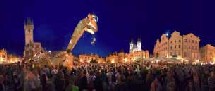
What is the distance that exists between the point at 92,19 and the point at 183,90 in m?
21.4

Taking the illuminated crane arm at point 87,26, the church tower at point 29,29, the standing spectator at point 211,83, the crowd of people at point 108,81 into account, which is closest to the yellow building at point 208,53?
the church tower at point 29,29

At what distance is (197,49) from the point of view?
309 feet

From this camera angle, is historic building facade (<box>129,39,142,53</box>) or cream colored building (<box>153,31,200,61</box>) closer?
cream colored building (<box>153,31,200,61</box>)

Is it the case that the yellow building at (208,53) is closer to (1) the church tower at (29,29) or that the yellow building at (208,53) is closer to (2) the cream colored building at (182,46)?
(2) the cream colored building at (182,46)

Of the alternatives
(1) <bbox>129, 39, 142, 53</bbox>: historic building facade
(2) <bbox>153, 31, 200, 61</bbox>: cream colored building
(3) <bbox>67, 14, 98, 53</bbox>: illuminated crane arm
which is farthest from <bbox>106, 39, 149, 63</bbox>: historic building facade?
(3) <bbox>67, 14, 98, 53</bbox>: illuminated crane arm

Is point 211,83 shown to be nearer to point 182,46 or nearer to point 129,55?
point 182,46

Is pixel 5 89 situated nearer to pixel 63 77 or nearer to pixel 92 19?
pixel 63 77

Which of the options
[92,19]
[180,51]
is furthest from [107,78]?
[180,51]

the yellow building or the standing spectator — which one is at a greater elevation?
the yellow building

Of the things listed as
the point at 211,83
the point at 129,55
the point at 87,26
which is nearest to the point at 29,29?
the point at 129,55

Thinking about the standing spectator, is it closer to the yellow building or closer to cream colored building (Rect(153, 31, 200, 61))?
cream colored building (Rect(153, 31, 200, 61))

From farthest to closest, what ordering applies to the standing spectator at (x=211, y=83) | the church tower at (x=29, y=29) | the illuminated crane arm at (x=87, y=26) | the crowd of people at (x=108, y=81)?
the church tower at (x=29, y=29), the illuminated crane arm at (x=87, y=26), the standing spectator at (x=211, y=83), the crowd of people at (x=108, y=81)

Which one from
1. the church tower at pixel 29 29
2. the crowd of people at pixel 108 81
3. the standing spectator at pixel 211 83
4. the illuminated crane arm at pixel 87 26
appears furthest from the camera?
the church tower at pixel 29 29

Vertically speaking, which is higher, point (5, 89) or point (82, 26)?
point (82, 26)
